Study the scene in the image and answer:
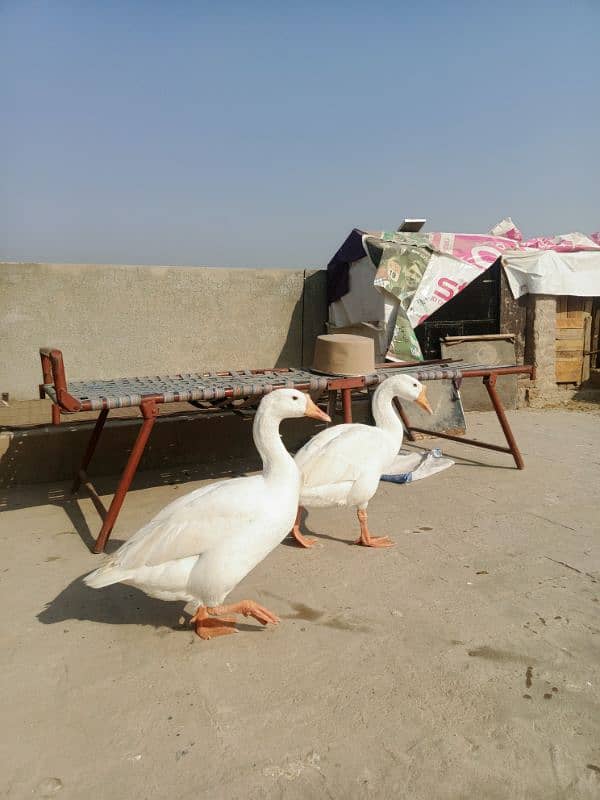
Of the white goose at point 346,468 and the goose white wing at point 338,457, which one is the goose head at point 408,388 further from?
the goose white wing at point 338,457

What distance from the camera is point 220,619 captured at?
2.96 m

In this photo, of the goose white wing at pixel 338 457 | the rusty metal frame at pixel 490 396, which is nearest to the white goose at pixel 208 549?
the goose white wing at pixel 338 457

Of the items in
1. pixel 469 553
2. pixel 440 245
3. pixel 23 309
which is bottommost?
pixel 469 553

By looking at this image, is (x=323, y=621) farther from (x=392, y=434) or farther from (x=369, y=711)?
(x=392, y=434)

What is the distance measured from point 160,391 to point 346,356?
158 centimetres

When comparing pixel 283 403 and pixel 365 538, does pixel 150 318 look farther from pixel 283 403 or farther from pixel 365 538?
pixel 283 403

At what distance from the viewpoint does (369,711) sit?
235 centimetres

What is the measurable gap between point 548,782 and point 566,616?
3.78 feet

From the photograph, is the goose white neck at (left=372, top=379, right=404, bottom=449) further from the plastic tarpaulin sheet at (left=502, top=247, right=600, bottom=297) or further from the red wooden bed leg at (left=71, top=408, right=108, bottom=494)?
the plastic tarpaulin sheet at (left=502, top=247, right=600, bottom=297)

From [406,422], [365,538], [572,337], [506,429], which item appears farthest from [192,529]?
[572,337]

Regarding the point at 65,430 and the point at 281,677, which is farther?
the point at 65,430

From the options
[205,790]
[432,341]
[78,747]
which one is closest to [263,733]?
[205,790]

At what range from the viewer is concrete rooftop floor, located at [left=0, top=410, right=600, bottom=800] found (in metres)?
2.05

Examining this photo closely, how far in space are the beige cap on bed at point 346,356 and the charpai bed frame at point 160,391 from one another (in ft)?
0.35
